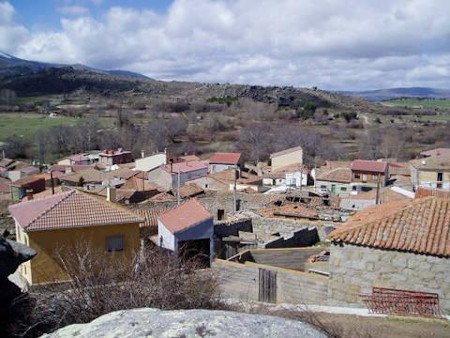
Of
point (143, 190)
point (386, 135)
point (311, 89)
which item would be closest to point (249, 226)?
point (143, 190)

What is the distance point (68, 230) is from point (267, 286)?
751cm

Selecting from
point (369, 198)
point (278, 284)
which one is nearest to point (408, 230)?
point (278, 284)

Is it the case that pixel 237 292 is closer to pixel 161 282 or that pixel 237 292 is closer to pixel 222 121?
pixel 161 282

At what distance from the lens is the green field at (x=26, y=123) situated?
94062 mm

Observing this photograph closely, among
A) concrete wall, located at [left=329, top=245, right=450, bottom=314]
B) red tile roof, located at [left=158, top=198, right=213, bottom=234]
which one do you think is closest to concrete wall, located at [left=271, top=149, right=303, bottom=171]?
red tile roof, located at [left=158, top=198, right=213, bottom=234]

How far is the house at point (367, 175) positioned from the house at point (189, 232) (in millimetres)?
30917

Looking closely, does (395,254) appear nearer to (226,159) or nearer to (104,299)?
(104,299)

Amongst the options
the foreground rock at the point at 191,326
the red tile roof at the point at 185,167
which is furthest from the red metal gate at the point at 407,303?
the red tile roof at the point at 185,167

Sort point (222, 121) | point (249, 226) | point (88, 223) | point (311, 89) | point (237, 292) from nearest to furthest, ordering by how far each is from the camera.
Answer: point (237, 292) < point (88, 223) < point (249, 226) < point (222, 121) < point (311, 89)

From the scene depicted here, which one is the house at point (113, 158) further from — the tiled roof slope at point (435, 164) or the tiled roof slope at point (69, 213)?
the tiled roof slope at point (69, 213)

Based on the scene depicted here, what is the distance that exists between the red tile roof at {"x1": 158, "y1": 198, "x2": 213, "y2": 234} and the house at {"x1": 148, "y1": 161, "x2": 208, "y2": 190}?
1011 inches

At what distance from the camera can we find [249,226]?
2272 cm

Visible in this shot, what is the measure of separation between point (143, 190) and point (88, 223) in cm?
2334

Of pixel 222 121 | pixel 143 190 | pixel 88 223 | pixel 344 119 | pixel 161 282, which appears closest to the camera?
pixel 161 282
